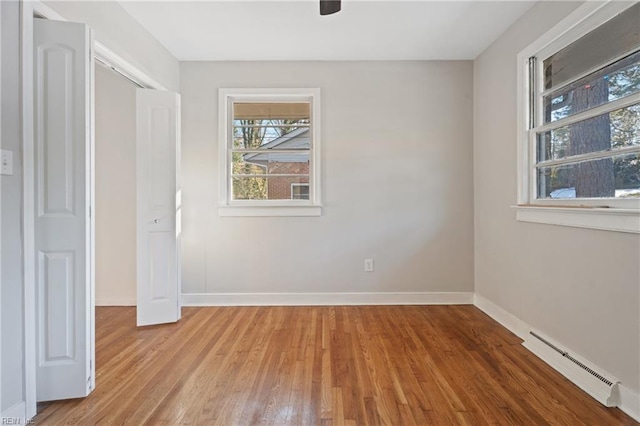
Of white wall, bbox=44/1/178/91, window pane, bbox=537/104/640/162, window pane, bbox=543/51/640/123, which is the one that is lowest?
window pane, bbox=537/104/640/162

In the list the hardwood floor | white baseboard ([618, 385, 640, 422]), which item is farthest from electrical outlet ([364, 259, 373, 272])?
white baseboard ([618, 385, 640, 422])

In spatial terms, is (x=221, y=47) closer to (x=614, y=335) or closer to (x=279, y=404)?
(x=279, y=404)

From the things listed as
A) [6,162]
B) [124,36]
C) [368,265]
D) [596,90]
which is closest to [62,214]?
[6,162]

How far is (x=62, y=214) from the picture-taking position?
176cm

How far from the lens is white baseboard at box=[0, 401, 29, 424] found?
4.83ft

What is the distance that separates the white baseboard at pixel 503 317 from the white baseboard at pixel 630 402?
2.54 feet

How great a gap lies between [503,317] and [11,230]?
3.41 metres

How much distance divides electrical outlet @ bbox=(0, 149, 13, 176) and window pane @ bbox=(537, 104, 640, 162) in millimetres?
3141

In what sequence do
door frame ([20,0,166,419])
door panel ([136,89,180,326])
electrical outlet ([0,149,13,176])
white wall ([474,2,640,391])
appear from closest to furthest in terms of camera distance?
electrical outlet ([0,149,13,176]) → door frame ([20,0,166,419]) → white wall ([474,2,640,391]) → door panel ([136,89,180,326])

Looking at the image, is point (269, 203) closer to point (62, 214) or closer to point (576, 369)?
point (62, 214)

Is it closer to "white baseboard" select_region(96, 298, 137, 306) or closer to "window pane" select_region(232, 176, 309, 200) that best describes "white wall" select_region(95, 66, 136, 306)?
"white baseboard" select_region(96, 298, 137, 306)

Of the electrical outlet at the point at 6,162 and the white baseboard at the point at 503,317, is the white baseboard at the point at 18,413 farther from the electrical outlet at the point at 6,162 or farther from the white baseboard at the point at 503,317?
Answer: the white baseboard at the point at 503,317

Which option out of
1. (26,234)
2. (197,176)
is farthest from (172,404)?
(197,176)

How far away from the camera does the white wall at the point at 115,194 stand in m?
3.35
